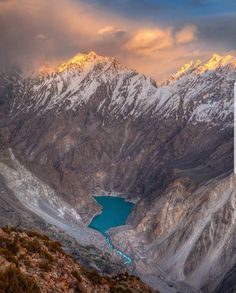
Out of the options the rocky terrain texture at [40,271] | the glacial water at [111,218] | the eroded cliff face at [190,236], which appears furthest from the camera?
the glacial water at [111,218]

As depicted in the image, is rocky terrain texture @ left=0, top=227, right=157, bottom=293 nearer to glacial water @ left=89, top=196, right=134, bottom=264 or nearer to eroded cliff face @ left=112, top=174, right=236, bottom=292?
eroded cliff face @ left=112, top=174, right=236, bottom=292

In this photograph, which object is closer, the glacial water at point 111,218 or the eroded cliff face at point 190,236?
the eroded cliff face at point 190,236

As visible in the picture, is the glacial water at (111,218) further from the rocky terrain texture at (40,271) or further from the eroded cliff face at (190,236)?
the rocky terrain texture at (40,271)

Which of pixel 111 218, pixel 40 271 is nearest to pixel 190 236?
pixel 111 218

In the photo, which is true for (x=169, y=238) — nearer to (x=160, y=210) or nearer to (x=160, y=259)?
(x=160, y=259)

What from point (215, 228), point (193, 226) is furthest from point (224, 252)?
point (193, 226)

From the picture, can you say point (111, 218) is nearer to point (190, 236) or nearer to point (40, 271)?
point (190, 236)

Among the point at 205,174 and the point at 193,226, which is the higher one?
the point at 205,174

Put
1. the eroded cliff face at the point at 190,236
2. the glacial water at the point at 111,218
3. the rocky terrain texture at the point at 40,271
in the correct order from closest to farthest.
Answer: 1. the rocky terrain texture at the point at 40,271
2. the eroded cliff face at the point at 190,236
3. the glacial water at the point at 111,218

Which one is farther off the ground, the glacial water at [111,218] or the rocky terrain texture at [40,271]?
the rocky terrain texture at [40,271]

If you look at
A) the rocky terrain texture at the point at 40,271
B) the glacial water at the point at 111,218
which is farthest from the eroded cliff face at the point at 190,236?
the rocky terrain texture at the point at 40,271
